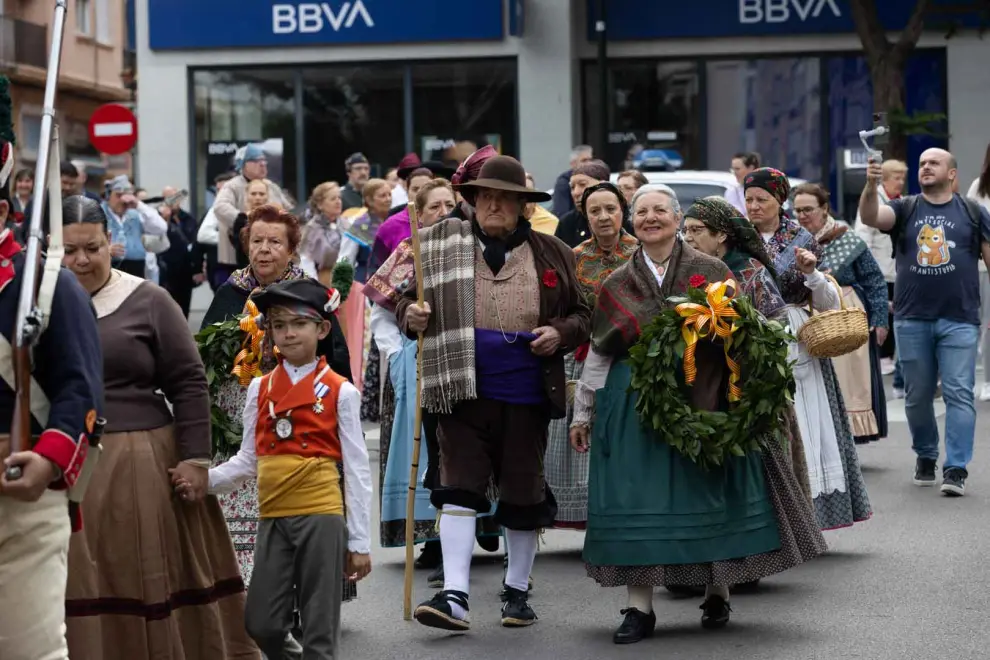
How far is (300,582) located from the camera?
638 centimetres

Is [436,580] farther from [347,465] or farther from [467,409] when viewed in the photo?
[347,465]

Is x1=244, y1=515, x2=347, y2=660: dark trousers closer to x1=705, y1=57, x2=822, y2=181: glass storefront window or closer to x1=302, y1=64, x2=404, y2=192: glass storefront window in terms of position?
x1=302, y1=64, x2=404, y2=192: glass storefront window

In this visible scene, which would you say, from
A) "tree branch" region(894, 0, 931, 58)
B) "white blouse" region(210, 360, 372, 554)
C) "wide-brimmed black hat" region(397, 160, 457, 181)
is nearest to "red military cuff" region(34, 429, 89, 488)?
"white blouse" region(210, 360, 372, 554)

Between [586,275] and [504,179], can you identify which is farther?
Answer: [586,275]

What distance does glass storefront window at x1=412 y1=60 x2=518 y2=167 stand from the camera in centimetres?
2664

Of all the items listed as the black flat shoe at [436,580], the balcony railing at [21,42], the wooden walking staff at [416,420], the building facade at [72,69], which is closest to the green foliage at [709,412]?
the wooden walking staff at [416,420]

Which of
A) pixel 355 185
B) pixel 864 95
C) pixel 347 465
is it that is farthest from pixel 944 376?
pixel 864 95

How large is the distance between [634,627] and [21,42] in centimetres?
4340

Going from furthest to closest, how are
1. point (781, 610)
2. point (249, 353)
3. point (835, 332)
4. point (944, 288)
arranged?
point (944, 288) → point (835, 332) → point (781, 610) → point (249, 353)

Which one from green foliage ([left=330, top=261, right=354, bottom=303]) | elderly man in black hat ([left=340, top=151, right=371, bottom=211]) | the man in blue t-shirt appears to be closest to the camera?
green foliage ([left=330, top=261, right=354, bottom=303])

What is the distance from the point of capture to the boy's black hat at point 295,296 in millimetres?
6414

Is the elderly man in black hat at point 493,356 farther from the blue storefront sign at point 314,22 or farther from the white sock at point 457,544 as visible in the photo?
the blue storefront sign at point 314,22

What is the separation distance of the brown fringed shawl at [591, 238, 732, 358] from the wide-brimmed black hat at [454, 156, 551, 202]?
455mm

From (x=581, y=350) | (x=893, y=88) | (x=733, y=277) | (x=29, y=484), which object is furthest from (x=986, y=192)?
(x=893, y=88)
